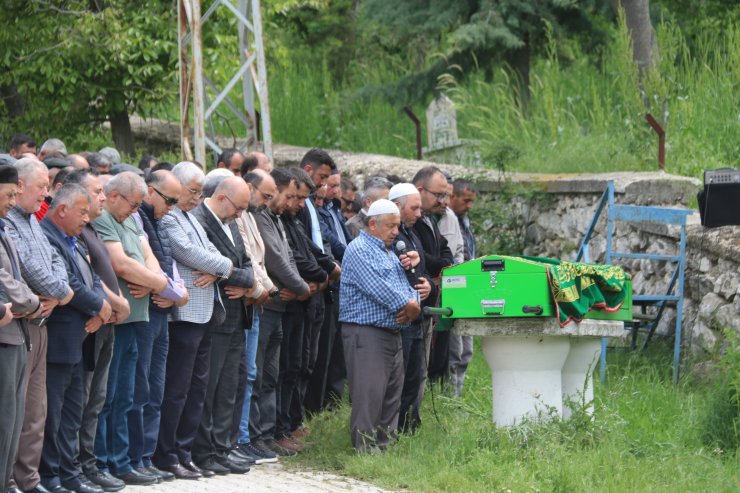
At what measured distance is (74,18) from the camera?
16312mm

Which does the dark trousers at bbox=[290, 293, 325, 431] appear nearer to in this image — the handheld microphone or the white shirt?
the handheld microphone

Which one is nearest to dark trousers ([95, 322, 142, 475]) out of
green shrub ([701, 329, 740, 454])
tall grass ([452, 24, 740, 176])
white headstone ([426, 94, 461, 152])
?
green shrub ([701, 329, 740, 454])

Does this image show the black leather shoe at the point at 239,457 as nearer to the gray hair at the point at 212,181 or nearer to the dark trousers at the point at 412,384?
the dark trousers at the point at 412,384

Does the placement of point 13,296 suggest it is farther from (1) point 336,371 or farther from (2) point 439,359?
(2) point 439,359

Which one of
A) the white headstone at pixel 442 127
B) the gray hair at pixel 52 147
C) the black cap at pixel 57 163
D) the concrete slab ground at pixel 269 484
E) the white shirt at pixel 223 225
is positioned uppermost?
the white headstone at pixel 442 127

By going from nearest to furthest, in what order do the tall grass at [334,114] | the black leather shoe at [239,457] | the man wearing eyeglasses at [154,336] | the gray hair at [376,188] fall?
1. the man wearing eyeglasses at [154,336]
2. the black leather shoe at [239,457]
3. the gray hair at [376,188]
4. the tall grass at [334,114]

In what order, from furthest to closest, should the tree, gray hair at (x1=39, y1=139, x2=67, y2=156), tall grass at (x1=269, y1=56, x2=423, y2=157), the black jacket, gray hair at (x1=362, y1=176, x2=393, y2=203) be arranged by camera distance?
tall grass at (x1=269, y1=56, x2=423, y2=157) < the tree < gray hair at (x1=39, y1=139, x2=67, y2=156) < gray hair at (x1=362, y1=176, x2=393, y2=203) < the black jacket

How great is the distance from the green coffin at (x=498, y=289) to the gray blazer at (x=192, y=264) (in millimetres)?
1544

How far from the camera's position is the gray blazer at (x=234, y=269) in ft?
28.4

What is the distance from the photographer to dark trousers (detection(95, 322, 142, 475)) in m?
7.91

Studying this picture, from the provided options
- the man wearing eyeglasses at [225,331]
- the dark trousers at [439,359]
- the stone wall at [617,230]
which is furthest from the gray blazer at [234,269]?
the stone wall at [617,230]

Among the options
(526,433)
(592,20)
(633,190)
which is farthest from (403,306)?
(592,20)

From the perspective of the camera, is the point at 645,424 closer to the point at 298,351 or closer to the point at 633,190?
the point at 298,351

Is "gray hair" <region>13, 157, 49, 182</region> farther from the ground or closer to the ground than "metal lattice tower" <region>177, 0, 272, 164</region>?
closer to the ground
